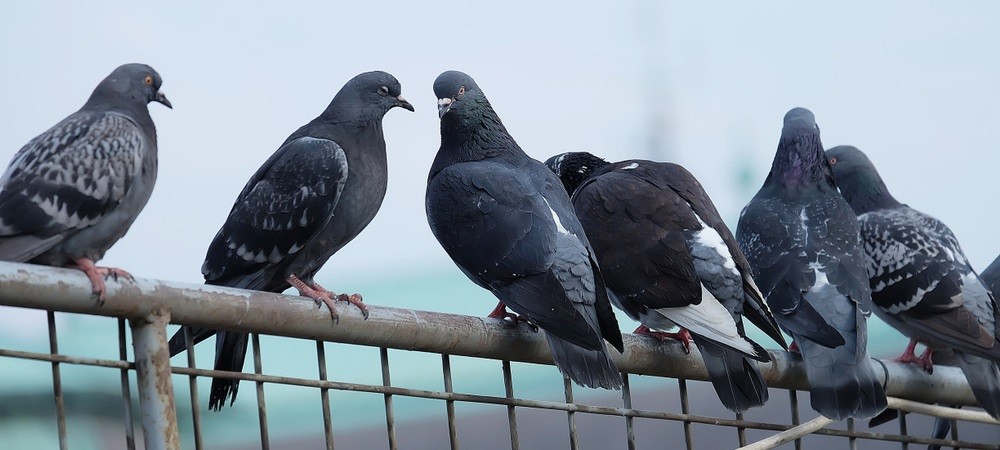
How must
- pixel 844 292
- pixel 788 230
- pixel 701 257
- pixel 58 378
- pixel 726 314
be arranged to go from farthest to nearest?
1. pixel 788 230
2. pixel 844 292
3. pixel 701 257
4. pixel 726 314
5. pixel 58 378

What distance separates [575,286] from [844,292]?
5.98 ft

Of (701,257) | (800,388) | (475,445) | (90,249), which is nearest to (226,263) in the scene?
(90,249)

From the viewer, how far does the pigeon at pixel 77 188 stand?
3.20m

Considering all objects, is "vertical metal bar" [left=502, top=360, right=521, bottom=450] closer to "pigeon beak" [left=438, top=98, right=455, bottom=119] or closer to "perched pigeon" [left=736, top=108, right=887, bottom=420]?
"perched pigeon" [left=736, top=108, right=887, bottom=420]

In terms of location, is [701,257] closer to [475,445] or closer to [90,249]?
[90,249]

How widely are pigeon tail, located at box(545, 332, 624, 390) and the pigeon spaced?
4.13ft

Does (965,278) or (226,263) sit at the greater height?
(226,263)

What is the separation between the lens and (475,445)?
9289 millimetres

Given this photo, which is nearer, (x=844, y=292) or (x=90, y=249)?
(x=90, y=249)

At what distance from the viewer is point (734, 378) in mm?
3871

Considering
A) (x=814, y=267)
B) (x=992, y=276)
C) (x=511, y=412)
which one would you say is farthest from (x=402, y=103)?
(x=992, y=276)

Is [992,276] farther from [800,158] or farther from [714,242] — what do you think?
[714,242]

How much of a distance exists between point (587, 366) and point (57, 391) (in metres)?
1.62

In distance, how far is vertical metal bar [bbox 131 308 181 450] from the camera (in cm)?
221
